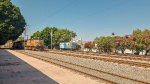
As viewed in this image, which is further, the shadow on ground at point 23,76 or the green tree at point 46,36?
the green tree at point 46,36

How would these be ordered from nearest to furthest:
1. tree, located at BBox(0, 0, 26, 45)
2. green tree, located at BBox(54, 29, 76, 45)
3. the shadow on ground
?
1. the shadow on ground
2. tree, located at BBox(0, 0, 26, 45)
3. green tree, located at BBox(54, 29, 76, 45)

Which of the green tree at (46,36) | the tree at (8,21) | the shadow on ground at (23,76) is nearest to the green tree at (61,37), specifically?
the green tree at (46,36)

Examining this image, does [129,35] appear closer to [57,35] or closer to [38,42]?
[38,42]

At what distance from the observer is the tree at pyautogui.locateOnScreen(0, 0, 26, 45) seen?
247 ft

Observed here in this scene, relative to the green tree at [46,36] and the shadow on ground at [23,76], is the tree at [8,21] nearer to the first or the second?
the green tree at [46,36]

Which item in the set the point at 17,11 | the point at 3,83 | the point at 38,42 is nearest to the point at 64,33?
the point at 17,11

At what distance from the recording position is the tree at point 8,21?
7531cm

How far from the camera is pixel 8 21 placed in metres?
76.4

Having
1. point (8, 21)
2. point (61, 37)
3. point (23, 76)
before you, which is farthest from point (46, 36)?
point (23, 76)

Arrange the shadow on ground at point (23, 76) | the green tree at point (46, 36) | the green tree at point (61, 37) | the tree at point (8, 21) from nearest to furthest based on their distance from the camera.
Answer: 1. the shadow on ground at point (23, 76)
2. the tree at point (8, 21)
3. the green tree at point (61, 37)
4. the green tree at point (46, 36)

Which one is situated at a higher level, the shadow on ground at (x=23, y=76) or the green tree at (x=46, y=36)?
the green tree at (x=46, y=36)

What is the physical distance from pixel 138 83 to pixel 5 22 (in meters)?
66.7

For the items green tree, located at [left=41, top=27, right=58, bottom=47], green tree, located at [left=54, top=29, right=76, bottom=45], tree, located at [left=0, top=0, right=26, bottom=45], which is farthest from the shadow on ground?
green tree, located at [left=41, top=27, right=58, bottom=47]

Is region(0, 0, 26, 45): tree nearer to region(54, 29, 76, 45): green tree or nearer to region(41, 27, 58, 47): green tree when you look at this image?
region(54, 29, 76, 45): green tree
